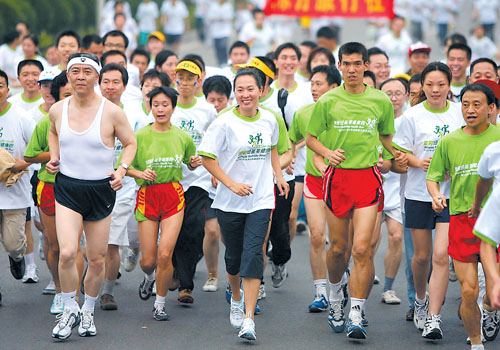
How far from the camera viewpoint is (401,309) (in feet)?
32.6

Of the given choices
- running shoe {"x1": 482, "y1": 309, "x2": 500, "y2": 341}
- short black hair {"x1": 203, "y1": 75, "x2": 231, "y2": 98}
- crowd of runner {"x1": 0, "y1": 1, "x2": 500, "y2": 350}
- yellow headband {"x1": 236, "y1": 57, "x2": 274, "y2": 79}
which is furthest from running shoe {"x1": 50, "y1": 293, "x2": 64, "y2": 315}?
running shoe {"x1": 482, "y1": 309, "x2": 500, "y2": 341}

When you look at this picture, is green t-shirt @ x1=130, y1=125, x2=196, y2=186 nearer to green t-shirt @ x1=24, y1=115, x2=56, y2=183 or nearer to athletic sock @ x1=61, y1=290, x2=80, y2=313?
green t-shirt @ x1=24, y1=115, x2=56, y2=183

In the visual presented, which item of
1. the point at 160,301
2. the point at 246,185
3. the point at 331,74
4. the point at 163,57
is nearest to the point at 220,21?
the point at 163,57

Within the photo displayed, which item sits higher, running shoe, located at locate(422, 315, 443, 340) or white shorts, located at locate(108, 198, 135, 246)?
white shorts, located at locate(108, 198, 135, 246)

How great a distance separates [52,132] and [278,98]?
8.94ft

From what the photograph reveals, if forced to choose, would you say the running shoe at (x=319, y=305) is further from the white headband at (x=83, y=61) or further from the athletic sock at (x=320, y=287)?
the white headband at (x=83, y=61)

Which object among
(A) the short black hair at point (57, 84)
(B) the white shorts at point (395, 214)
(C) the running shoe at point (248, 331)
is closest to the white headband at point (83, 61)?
(A) the short black hair at point (57, 84)

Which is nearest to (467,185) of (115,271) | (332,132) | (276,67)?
(332,132)

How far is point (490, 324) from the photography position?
881 cm

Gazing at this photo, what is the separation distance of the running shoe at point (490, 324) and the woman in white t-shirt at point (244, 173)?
1.94m

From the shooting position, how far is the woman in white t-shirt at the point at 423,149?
9.16 m

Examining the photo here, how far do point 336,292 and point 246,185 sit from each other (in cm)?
Answer: 124

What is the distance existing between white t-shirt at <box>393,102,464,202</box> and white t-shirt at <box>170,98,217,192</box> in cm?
197

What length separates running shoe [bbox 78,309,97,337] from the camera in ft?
28.5
